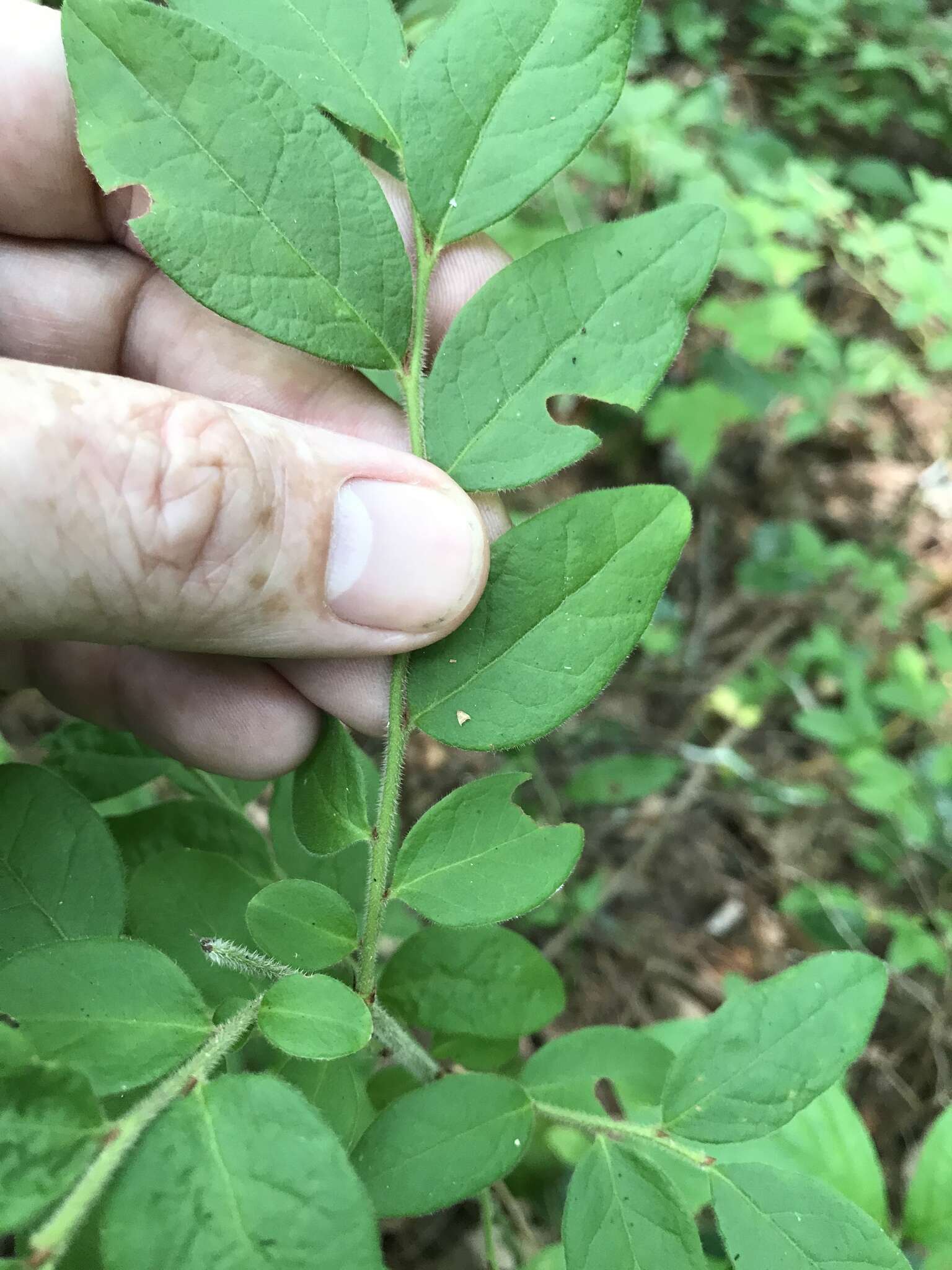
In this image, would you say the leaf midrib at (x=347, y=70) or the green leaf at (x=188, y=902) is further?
the green leaf at (x=188, y=902)

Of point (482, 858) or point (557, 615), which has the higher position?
point (557, 615)

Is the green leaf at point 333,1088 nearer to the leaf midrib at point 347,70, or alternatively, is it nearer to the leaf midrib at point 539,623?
the leaf midrib at point 539,623

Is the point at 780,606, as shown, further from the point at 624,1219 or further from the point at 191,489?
the point at 191,489

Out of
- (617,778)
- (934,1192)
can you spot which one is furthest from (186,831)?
(617,778)

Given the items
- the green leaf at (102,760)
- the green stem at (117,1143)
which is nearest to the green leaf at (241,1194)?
the green stem at (117,1143)

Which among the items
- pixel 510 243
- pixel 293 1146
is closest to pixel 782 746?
pixel 510 243
